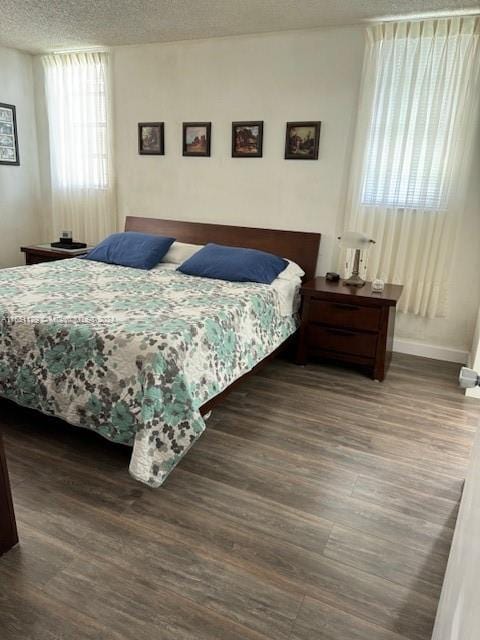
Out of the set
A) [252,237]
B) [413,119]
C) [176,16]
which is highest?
[176,16]

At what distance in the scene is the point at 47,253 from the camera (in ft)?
13.8

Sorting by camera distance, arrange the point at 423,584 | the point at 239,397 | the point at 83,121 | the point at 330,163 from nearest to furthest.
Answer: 1. the point at 423,584
2. the point at 239,397
3. the point at 330,163
4. the point at 83,121

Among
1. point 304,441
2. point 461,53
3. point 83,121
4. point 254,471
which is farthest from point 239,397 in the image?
point 83,121

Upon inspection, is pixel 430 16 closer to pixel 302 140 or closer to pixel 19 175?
pixel 302 140

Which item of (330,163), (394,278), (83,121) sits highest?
(83,121)

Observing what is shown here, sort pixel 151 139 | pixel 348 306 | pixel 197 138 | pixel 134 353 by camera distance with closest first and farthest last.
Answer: pixel 134 353, pixel 348 306, pixel 197 138, pixel 151 139

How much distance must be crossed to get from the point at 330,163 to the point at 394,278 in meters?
1.06

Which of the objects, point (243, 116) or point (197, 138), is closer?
point (243, 116)

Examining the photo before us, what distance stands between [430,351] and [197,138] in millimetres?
2724

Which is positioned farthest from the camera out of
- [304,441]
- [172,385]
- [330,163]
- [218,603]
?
[330,163]

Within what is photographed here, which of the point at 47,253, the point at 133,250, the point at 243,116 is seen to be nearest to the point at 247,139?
the point at 243,116

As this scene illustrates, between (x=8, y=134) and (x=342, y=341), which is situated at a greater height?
(x=8, y=134)

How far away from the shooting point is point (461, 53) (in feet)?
9.89

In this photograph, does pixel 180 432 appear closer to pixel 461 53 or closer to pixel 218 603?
pixel 218 603
